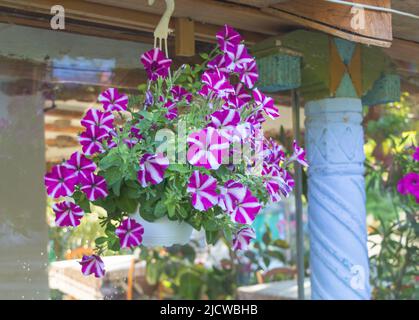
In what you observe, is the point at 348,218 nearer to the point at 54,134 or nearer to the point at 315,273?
the point at 315,273

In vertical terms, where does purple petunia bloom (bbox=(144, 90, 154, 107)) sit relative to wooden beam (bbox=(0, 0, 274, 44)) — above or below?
below

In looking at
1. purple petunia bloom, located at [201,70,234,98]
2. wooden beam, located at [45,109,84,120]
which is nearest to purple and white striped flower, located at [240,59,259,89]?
purple petunia bloom, located at [201,70,234,98]

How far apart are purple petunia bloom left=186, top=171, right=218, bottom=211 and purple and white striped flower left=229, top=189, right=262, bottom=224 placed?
0.07 meters

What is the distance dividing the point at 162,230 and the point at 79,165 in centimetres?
24

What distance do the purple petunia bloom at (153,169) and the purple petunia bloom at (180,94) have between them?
0.20 metres

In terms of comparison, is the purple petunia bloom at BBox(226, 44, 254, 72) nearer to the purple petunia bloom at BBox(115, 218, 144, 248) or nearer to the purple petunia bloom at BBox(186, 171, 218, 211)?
the purple petunia bloom at BBox(186, 171, 218, 211)

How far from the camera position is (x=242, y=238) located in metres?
1.42

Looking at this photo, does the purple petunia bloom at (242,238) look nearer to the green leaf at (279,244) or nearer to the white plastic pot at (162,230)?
the white plastic pot at (162,230)

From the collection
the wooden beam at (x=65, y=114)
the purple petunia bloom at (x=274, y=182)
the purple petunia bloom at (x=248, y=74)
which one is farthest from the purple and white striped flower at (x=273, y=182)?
the wooden beam at (x=65, y=114)

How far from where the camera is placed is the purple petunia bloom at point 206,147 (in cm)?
119

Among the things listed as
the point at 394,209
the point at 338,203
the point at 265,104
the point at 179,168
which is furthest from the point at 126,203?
the point at 394,209

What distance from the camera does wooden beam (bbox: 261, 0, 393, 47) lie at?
156cm

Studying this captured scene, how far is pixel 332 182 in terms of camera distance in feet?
6.75
